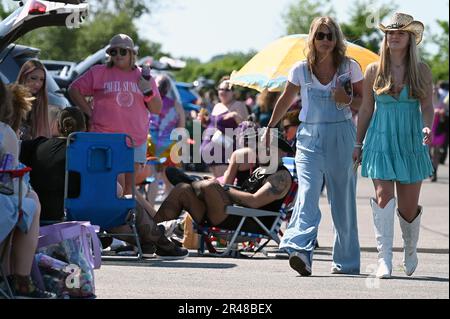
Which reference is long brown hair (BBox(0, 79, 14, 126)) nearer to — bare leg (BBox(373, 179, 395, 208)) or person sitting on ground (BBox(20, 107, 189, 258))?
person sitting on ground (BBox(20, 107, 189, 258))

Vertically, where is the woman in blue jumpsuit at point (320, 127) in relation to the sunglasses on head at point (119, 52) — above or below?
below

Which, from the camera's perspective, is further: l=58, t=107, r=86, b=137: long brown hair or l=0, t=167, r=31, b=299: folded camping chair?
l=58, t=107, r=86, b=137: long brown hair

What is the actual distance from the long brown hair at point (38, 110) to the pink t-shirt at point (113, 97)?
0.90 metres

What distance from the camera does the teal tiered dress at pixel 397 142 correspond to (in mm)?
10547

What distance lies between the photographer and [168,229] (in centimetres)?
1235

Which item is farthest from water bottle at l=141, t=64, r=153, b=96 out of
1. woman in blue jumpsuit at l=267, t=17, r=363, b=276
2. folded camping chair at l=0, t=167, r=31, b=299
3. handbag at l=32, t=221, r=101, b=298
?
folded camping chair at l=0, t=167, r=31, b=299

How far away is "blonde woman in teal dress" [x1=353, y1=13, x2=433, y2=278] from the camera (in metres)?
10.5

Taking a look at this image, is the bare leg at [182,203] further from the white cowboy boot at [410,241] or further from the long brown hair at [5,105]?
the long brown hair at [5,105]

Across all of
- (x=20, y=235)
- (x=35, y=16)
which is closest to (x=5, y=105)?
(x=20, y=235)

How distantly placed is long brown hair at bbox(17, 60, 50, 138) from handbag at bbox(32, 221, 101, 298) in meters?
2.65

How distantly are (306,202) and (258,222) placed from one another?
2.03 m

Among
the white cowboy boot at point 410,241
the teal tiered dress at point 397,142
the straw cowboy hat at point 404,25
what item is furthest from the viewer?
the white cowboy boot at point 410,241

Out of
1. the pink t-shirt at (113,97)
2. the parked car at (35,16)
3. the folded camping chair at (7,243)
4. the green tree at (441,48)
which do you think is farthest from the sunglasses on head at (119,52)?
the green tree at (441,48)
